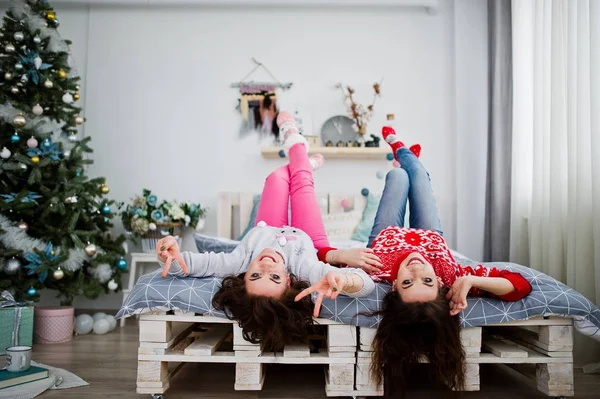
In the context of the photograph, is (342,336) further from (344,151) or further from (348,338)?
(344,151)

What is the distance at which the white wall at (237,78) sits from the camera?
3.69 meters

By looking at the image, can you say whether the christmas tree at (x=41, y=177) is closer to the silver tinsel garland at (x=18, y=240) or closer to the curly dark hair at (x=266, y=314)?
the silver tinsel garland at (x=18, y=240)

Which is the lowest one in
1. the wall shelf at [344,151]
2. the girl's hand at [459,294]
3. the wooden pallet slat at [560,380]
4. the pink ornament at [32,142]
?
the wooden pallet slat at [560,380]

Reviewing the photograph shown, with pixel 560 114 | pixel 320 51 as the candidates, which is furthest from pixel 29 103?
pixel 560 114

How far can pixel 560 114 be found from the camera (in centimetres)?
248

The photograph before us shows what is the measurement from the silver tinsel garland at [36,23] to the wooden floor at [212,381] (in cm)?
182

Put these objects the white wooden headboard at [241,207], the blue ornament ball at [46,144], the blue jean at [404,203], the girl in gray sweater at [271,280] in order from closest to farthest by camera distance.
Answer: the girl in gray sweater at [271,280] < the blue jean at [404,203] < the blue ornament ball at [46,144] < the white wooden headboard at [241,207]

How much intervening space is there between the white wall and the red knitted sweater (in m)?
1.83

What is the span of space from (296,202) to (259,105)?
65.0 inches

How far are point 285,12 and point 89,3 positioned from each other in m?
1.57

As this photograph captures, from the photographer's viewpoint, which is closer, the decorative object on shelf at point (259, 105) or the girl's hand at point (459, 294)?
the girl's hand at point (459, 294)

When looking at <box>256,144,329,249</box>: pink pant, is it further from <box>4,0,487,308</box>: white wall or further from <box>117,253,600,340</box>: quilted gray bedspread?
<box>4,0,487,308</box>: white wall

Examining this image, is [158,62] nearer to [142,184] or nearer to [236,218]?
[142,184]

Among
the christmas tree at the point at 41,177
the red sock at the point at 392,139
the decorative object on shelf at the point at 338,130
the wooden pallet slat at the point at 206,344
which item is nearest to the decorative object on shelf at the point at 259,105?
the decorative object on shelf at the point at 338,130
